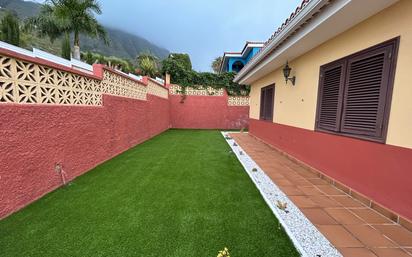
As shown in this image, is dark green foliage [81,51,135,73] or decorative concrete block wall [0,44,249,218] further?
dark green foliage [81,51,135,73]

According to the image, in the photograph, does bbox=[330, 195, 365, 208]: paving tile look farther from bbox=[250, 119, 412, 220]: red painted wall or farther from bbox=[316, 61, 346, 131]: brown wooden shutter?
bbox=[316, 61, 346, 131]: brown wooden shutter

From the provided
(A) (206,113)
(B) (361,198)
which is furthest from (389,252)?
(A) (206,113)

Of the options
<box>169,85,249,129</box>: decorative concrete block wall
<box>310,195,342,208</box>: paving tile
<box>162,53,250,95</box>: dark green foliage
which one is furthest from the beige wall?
<box>162,53,250,95</box>: dark green foliage

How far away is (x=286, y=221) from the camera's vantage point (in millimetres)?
2410

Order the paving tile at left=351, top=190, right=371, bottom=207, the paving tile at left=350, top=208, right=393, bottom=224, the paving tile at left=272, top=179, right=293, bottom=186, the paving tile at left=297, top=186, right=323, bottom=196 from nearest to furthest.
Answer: the paving tile at left=350, top=208, right=393, bottom=224 → the paving tile at left=351, top=190, right=371, bottom=207 → the paving tile at left=297, top=186, right=323, bottom=196 → the paving tile at left=272, top=179, right=293, bottom=186

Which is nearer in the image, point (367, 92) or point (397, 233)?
point (397, 233)

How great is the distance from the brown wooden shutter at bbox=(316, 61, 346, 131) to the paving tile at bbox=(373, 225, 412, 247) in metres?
1.75

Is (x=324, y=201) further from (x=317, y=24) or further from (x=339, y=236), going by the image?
(x=317, y=24)

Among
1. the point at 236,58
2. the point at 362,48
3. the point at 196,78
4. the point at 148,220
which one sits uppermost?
the point at 236,58

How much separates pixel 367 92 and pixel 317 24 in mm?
1408

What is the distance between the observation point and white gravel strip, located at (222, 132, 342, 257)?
1926mm

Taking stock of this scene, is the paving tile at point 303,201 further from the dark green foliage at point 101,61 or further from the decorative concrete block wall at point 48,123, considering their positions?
the dark green foliage at point 101,61

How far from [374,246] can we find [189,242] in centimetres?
202

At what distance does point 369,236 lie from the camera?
2.17 m
